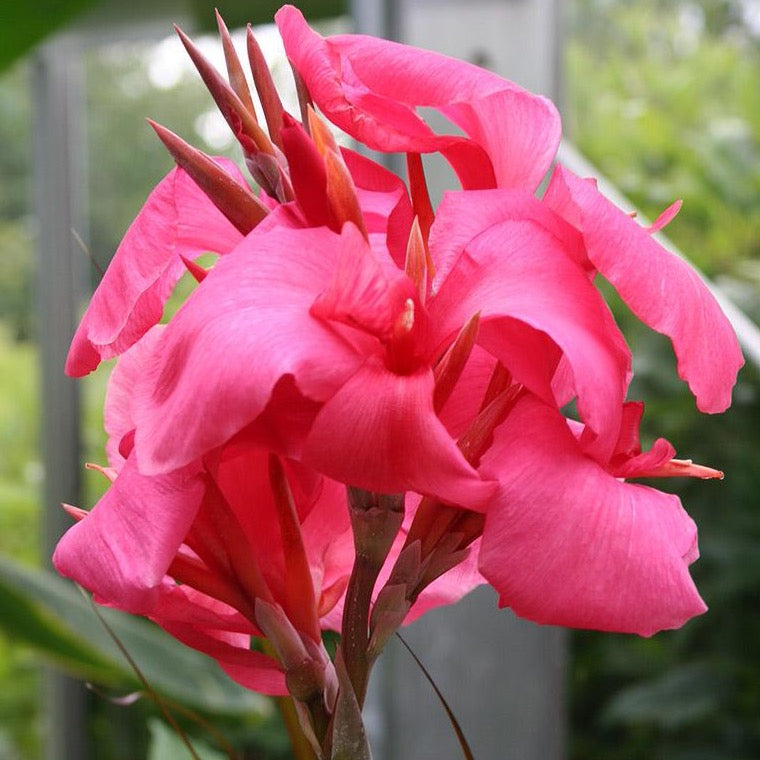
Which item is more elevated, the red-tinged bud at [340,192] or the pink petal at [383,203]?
the red-tinged bud at [340,192]

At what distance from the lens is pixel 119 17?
1.68 m

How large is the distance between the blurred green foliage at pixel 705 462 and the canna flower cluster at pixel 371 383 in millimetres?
729

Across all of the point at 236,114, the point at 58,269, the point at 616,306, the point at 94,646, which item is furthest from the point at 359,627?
the point at 58,269

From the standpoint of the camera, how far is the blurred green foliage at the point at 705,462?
117 centimetres

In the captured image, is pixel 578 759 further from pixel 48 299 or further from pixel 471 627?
pixel 48 299

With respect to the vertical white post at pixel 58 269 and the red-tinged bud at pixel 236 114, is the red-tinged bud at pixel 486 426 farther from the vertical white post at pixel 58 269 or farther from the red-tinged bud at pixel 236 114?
the vertical white post at pixel 58 269

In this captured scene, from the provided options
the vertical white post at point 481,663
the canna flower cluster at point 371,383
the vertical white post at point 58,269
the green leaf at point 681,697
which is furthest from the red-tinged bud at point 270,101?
the vertical white post at point 58,269

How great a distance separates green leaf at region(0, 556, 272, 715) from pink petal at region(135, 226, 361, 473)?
829mm

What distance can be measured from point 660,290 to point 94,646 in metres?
0.95

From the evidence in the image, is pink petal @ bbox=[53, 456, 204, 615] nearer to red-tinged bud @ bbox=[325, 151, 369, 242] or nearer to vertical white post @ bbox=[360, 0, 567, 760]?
red-tinged bud @ bbox=[325, 151, 369, 242]

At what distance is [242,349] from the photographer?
181mm

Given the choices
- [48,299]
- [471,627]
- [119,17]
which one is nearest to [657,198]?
[471,627]

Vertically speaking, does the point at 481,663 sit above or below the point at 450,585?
below

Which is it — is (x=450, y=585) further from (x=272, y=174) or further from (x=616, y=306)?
(x=616, y=306)
